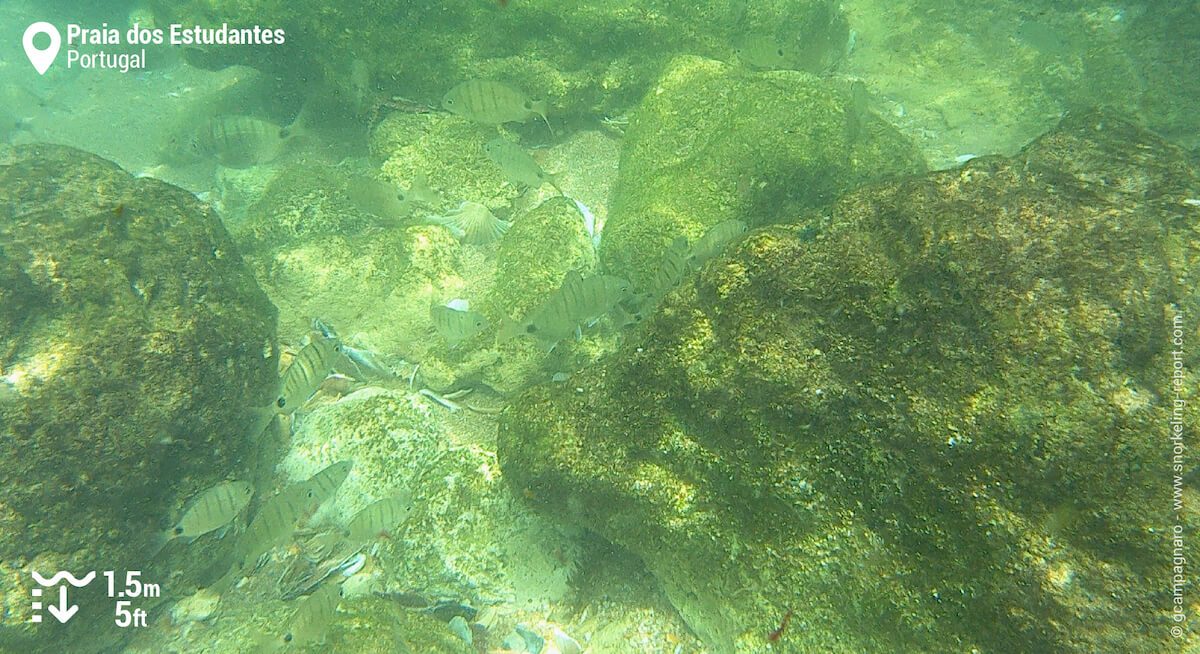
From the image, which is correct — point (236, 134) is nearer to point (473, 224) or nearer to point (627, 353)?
point (473, 224)

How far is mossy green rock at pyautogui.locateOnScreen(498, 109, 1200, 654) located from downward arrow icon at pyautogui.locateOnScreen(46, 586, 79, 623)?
3.61 m

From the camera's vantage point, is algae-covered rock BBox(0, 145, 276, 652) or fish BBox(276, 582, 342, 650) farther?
algae-covered rock BBox(0, 145, 276, 652)

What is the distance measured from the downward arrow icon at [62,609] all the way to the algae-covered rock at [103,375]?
69mm

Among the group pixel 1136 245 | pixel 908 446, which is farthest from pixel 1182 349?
pixel 908 446

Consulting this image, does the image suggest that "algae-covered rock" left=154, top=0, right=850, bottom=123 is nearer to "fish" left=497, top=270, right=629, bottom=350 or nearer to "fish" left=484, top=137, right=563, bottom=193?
"fish" left=484, top=137, right=563, bottom=193

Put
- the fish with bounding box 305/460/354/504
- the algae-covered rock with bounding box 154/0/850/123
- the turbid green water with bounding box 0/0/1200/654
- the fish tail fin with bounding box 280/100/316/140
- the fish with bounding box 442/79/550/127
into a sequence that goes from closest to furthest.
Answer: the turbid green water with bounding box 0/0/1200/654 → the fish with bounding box 305/460/354/504 → the fish with bounding box 442/79/550/127 → the algae-covered rock with bounding box 154/0/850/123 → the fish tail fin with bounding box 280/100/316/140

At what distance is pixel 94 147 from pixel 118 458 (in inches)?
449

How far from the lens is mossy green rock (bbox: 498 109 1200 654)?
192 centimetres

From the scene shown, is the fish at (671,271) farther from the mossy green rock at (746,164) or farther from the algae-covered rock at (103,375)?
the algae-covered rock at (103,375)

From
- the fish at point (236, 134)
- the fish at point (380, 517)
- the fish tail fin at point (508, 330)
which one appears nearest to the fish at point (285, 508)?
the fish at point (380, 517)

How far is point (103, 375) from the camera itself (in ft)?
11.4

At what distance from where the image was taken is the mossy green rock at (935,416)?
1918mm


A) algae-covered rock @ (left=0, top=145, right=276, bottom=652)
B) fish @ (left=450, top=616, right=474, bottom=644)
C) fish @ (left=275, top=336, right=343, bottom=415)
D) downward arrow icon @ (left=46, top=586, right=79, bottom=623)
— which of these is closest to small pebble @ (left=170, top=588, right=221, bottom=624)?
algae-covered rock @ (left=0, top=145, right=276, bottom=652)

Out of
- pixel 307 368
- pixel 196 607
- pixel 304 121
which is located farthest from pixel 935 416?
pixel 304 121
